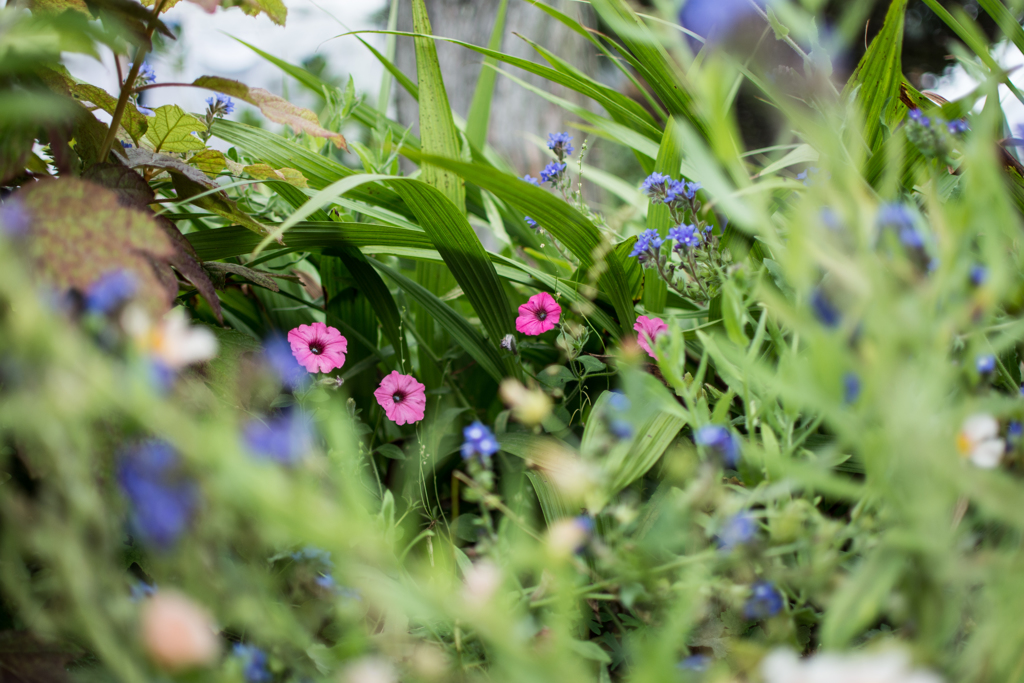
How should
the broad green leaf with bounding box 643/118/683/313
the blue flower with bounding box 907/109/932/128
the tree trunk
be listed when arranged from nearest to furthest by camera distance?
the blue flower with bounding box 907/109/932/128 < the broad green leaf with bounding box 643/118/683/313 < the tree trunk

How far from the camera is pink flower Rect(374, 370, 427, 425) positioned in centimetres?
72

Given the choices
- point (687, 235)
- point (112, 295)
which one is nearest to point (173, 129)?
point (112, 295)

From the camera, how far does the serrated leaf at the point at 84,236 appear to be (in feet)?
1.27

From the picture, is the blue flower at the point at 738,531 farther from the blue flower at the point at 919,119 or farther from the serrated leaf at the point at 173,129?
the serrated leaf at the point at 173,129

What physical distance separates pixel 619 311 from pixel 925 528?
0.50m

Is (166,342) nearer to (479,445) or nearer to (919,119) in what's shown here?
(479,445)

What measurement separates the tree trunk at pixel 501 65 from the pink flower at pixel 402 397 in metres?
1.41

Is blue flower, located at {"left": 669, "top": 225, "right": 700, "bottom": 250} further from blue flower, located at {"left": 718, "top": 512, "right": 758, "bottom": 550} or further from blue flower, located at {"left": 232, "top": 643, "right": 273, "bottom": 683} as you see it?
blue flower, located at {"left": 232, "top": 643, "right": 273, "bottom": 683}

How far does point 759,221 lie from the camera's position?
31cm

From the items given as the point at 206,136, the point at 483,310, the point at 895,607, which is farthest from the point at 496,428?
the point at 206,136

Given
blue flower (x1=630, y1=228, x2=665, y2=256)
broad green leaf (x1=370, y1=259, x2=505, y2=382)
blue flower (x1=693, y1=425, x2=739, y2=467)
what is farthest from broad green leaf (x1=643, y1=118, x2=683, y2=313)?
blue flower (x1=693, y1=425, x2=739, y2=467)

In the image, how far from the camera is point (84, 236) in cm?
41

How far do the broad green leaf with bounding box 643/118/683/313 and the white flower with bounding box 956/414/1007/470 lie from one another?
48 centimetres

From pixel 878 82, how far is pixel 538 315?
1.63ft
